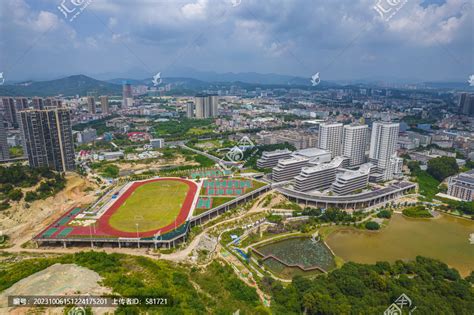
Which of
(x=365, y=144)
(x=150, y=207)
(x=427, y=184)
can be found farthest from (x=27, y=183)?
(x=427, y=184)

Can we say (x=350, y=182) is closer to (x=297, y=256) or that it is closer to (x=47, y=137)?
(x=297, y=256)

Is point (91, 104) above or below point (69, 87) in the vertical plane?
below

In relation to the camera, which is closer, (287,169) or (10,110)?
(287,169)

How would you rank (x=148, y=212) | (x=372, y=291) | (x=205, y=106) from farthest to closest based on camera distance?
(x=205, y=106)
(x=148, y=212)
(x=372, y=291)

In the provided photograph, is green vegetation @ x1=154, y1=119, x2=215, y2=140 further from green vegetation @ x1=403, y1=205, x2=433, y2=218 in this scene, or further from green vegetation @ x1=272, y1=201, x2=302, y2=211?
green vegetation @ x1=403, y1=205, x2=433, y2=218

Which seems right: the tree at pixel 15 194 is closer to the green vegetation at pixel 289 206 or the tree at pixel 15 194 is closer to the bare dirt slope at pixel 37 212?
the bare dirt slope at pixel 37 212

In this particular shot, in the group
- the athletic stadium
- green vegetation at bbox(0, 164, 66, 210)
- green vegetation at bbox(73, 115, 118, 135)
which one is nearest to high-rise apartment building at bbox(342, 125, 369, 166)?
the athletic stadium

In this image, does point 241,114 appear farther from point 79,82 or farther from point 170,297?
point 79,82
